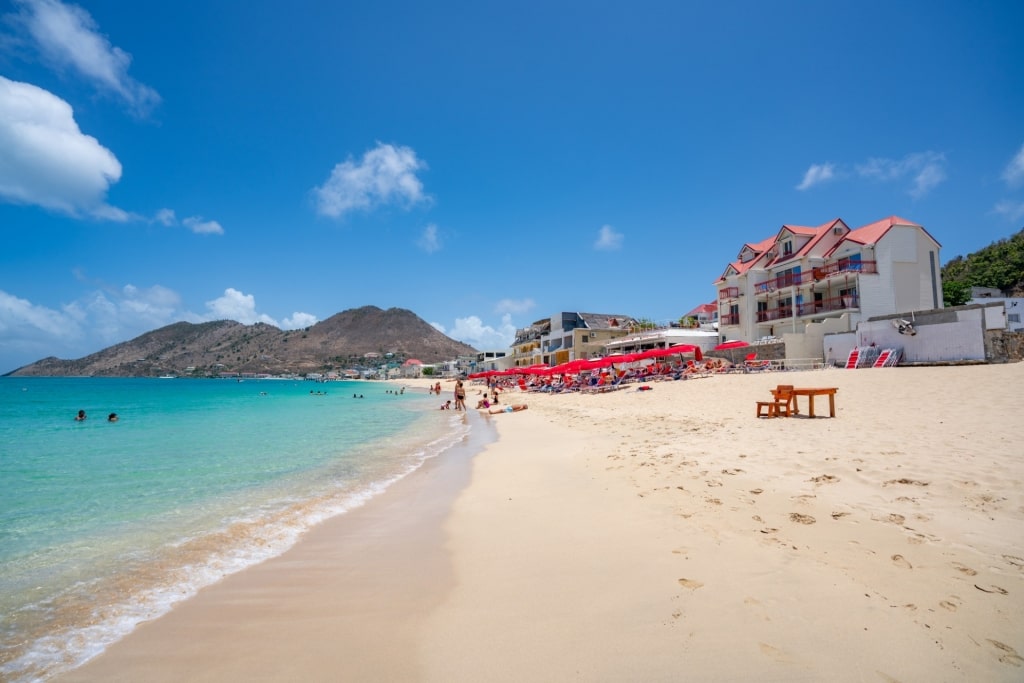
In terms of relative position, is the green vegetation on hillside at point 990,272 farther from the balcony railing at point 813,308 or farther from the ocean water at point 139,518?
the ocean water at point 139,518

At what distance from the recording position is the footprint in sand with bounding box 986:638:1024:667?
2293 millimetres

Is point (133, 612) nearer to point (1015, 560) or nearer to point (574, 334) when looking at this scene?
point (1015, 560)

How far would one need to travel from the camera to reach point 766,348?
27.3 metres

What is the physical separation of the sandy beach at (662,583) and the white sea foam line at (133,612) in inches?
7.0

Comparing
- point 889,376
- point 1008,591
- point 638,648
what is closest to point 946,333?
point 889,376

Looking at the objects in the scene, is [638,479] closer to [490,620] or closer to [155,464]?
[490,620]

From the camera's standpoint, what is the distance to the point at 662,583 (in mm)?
3434

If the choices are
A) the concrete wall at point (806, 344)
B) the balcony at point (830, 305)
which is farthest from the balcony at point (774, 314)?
the concrete wall at point (806, 344)

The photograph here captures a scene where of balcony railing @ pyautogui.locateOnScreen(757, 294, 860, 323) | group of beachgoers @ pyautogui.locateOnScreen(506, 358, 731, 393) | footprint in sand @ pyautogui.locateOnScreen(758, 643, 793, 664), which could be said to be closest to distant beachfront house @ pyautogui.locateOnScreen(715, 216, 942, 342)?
balcony railing @ pyautogui.locateOnScreen(757, 294, 860, 323)

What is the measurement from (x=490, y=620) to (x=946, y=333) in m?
23.4

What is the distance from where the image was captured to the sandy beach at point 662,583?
8.40 ft

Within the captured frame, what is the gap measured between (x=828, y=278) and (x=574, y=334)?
2911cm

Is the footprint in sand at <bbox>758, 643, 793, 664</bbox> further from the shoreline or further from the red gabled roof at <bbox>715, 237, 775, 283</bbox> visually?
the red gabled roof at <bbox>715, 237, 775, 283</bbox>

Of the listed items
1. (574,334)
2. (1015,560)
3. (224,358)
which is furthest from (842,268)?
(224,358)
